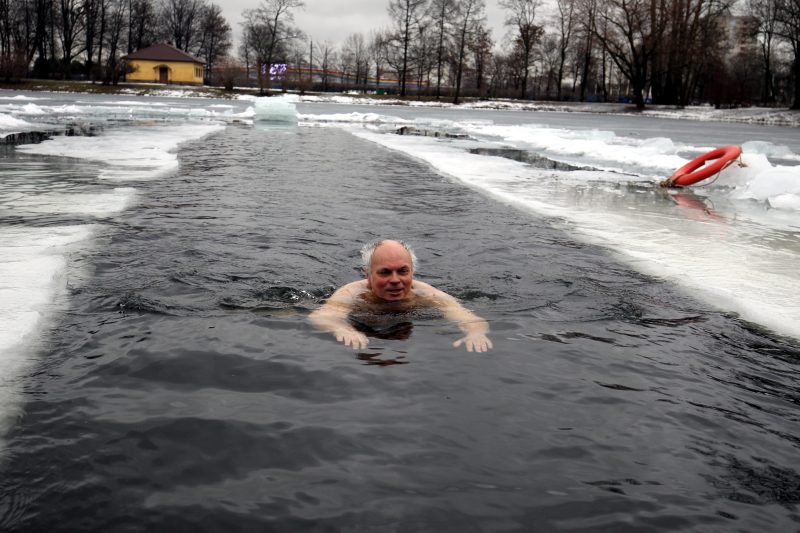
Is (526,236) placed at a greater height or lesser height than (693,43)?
lesser

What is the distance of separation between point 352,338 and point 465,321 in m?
0.84

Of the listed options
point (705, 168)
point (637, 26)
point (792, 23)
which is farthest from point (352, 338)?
point (637, 26)

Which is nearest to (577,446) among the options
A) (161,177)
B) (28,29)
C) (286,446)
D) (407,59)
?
(286,446)

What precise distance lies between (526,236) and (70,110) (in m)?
26.2

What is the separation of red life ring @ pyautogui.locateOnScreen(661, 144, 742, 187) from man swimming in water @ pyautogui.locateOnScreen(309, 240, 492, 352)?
8282mm

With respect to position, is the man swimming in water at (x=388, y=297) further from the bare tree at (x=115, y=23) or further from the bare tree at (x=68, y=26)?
the bare tree at (x=115, y=23)

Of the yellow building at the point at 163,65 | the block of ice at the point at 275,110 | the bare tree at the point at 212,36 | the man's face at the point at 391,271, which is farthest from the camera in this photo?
the bare tree at the point at 212,36

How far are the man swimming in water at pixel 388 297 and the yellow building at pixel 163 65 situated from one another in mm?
68617

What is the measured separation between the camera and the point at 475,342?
411 centimetres

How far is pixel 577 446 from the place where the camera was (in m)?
2.92

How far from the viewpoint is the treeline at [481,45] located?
49.9 meters

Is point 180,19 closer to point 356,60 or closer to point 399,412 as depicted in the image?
point 356,60

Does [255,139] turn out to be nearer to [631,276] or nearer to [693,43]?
[631,276]

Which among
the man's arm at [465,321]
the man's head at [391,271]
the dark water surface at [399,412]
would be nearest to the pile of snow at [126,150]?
the dark water surface at [399,412]
